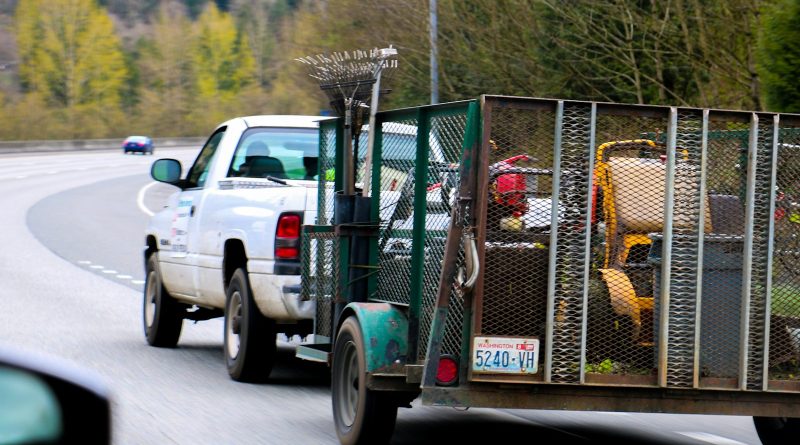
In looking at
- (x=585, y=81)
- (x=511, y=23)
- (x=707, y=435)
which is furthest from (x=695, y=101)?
(x=707, y=435)

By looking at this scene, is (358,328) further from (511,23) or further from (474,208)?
(511,23)

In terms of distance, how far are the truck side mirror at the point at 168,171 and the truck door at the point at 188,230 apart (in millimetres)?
130

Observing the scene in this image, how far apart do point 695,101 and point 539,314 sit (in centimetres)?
1816

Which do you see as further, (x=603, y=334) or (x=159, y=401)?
(x=159, y=401)

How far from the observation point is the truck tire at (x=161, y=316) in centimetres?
1243

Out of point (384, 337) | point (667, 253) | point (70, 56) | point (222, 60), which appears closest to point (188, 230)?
point (384, 337)

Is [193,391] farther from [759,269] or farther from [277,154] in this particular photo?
[759,269]

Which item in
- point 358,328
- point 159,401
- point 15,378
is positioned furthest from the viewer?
point 159,401

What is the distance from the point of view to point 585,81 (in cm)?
2380

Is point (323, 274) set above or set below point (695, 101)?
below

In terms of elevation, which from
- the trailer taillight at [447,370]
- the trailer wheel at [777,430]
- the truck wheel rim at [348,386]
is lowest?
the trailer wheel at [777,430]

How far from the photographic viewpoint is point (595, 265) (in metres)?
6.77

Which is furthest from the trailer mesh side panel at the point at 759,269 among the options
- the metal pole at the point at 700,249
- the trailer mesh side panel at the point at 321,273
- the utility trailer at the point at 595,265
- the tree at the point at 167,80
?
the tree at the point at 167,80

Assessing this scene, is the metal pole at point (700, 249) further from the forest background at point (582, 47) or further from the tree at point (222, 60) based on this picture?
the tree at point (222, 60)
